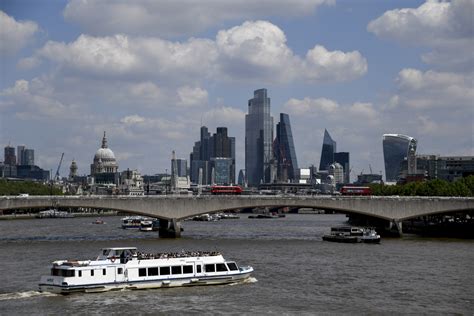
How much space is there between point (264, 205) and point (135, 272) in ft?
195

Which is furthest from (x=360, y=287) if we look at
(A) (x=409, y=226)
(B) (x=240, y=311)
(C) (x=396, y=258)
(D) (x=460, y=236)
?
(A) (x=409, y=226)

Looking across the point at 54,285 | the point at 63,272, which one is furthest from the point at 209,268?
the point at 54,285

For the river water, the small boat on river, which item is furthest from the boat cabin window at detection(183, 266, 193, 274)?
the small boat on river

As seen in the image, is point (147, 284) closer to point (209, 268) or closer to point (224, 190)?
point (209, 268)

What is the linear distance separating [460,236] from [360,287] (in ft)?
214

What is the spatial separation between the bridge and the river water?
16343 mm

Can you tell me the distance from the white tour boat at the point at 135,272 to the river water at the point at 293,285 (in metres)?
0.97

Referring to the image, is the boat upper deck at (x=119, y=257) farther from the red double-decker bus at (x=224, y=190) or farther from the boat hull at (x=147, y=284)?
the red double-decker bus at (x=224, y=190)

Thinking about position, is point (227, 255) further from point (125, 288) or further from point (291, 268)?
point (125, 288)

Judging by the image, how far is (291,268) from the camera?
255 ft

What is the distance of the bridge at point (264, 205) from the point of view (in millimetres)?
119500

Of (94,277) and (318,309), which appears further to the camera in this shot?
(94,277)

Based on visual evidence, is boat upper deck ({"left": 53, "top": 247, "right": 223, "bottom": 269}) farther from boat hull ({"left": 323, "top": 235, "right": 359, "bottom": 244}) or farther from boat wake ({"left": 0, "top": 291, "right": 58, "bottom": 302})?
boat hull ({"left": 323, "top": 235, "right": 359, "bottom": 244})

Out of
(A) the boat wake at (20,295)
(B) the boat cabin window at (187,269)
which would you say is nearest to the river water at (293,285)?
(A) the boat wake at (20,295)
